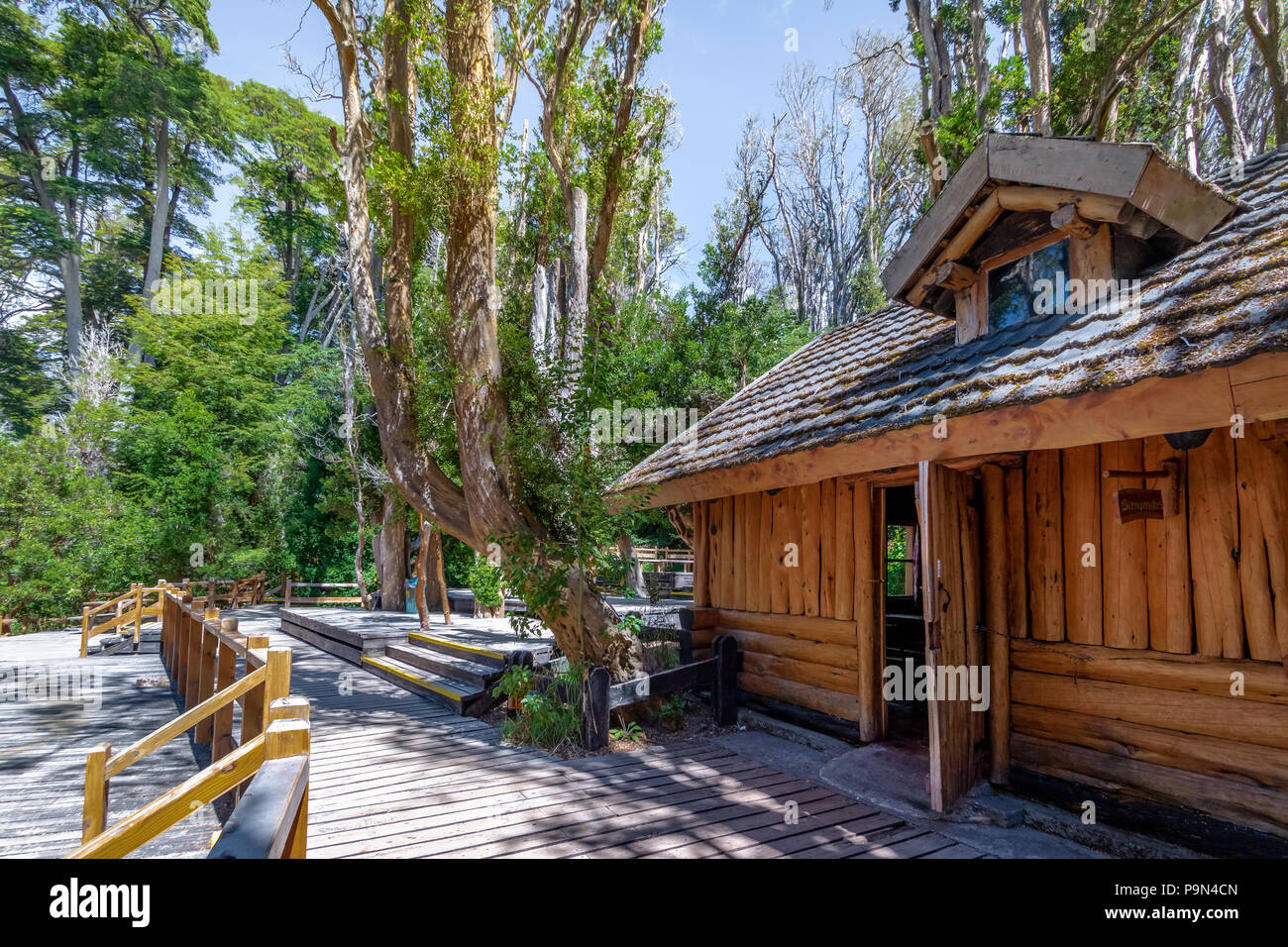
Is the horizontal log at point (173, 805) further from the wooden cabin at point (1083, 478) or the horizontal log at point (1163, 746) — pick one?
the horizontal log at point (1163, 746)

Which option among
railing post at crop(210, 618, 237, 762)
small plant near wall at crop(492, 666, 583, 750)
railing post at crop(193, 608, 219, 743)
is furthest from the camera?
railing post at crop(193, 608, 219, 743)

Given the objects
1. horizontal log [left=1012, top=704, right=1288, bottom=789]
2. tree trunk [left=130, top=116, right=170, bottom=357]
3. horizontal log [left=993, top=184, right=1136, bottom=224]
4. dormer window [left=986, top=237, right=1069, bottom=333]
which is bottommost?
horizontal log [left=1012, top=704, right=1288, bottom=789]

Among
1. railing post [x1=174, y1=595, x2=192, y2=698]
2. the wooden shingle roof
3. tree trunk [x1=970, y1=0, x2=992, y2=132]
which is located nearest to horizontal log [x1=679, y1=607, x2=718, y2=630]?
the wooden shingle roof

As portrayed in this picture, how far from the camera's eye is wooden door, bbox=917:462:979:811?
378cm

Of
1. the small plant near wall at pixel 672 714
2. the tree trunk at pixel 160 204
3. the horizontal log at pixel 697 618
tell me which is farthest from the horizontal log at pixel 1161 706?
the tree trunk at pixel 160 204

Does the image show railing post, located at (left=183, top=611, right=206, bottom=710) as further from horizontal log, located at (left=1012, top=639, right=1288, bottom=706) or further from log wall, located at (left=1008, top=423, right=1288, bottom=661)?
log wall, located at (left=1008, top=423, right=1288, bottom=661)

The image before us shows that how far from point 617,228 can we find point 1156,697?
14198 mm

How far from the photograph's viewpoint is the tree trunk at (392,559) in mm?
16641

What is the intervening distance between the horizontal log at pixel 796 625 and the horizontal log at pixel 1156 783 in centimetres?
150

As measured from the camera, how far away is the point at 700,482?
20.1ft

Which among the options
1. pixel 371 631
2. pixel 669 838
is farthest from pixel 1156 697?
pixel 371 631

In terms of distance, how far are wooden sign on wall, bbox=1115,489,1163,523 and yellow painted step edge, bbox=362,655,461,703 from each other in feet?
20.4
